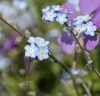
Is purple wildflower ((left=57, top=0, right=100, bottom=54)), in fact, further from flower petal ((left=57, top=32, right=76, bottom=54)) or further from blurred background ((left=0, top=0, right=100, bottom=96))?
blurred background ((left=0, top=0, right=100, bottom=96))

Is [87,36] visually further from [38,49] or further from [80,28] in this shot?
[38,49]

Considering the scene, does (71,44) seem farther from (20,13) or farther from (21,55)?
(20,13)

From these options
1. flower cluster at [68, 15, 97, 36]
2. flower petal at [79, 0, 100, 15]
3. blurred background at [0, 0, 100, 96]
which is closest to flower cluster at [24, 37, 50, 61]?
flower cluster at [68, 15, 97, 36]

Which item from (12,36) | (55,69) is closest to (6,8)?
(12,36)

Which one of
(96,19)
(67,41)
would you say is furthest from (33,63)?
(96,19)

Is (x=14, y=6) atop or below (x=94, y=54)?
atop

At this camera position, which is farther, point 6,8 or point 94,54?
point 6,8

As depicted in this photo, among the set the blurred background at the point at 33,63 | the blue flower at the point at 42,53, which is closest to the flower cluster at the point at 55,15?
the blue flower at the point at 42,53
